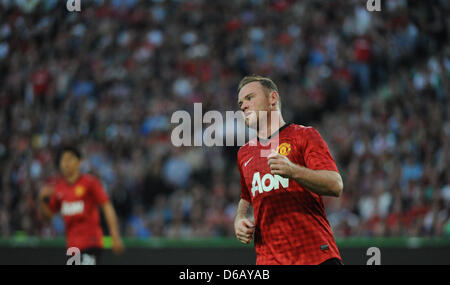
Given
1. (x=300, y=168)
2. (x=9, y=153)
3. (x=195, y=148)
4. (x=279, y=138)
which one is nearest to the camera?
(x=300, y=168)

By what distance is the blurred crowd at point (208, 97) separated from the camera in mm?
10586

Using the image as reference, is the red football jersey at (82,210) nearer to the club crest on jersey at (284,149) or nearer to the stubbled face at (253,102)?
the stubbled face at (253,102)

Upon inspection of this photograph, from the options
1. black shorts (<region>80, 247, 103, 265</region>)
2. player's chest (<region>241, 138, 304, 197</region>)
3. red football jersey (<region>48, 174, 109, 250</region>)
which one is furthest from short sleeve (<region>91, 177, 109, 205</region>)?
player's chest (<region>241, 138, 304, 197</region>)

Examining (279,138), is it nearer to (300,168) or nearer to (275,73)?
(300,168)

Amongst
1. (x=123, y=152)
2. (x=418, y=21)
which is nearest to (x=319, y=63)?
(x=418, y=21)

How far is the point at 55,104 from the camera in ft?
45.9

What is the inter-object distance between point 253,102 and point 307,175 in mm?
840

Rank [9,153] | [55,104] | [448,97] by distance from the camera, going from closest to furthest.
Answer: [448,97] < [9,153] < [55,104]

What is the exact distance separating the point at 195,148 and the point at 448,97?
16.5ft

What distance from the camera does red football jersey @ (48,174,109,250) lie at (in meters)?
7.39

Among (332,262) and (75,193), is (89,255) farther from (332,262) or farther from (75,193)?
(332,262)

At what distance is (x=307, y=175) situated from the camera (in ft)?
11.8

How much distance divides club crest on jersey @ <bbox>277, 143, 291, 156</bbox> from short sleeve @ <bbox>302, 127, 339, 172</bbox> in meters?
0.13
